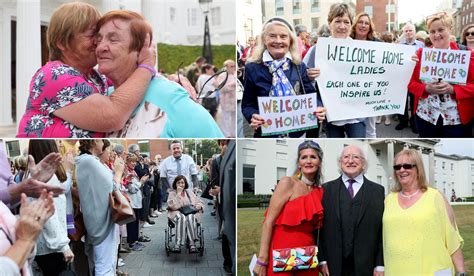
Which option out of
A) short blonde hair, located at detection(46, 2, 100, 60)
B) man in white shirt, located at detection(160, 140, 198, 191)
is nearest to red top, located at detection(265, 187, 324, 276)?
man in white shirt, located at detection(160, 140, 198, 191)

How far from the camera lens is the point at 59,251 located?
413 centimetres

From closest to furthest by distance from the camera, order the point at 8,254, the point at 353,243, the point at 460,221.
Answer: the point at 8,254 → the point at 353,243 → the point at 460,221

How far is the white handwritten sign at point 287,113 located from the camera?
13.6ft

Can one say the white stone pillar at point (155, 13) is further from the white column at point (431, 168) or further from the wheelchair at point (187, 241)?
the white column at point (431, 168)

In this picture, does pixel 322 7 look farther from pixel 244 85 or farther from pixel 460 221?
pixel 460 221

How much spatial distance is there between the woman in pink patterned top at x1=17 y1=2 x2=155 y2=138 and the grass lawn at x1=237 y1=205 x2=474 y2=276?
1.07 m

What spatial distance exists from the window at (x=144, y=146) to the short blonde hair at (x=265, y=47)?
910mm

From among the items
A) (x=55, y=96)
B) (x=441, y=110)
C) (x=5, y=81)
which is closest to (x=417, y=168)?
(x=441, y=110)

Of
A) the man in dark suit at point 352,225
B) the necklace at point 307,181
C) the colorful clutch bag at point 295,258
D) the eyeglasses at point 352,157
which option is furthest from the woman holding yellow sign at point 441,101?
the colorful clutch bag at point 295,258

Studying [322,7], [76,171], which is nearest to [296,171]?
[322,7]

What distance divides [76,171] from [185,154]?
75 cm

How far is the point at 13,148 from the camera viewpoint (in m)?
4.12

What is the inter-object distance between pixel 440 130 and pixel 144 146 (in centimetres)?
209

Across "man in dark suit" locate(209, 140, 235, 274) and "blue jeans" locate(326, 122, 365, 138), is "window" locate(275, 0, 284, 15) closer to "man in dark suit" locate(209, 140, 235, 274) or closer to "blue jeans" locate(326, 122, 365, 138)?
"blue jeans" locate(326, 122, 365, 138)
